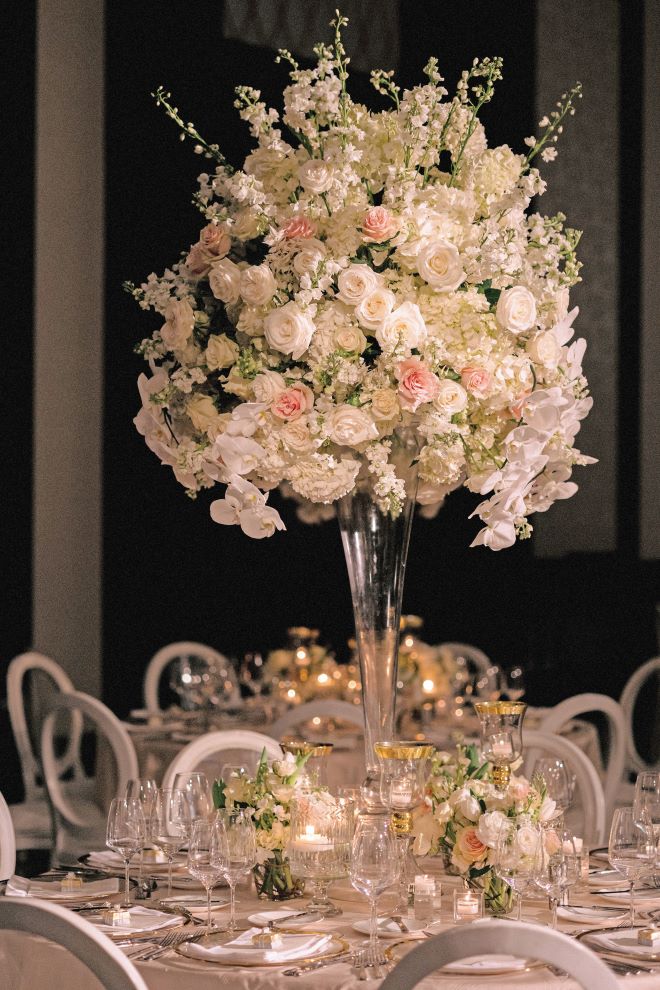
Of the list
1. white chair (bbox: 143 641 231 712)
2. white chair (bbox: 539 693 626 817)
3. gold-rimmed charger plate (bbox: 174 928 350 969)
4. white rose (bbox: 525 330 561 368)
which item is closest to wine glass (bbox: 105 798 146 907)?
gold-rimmed charger plate (bbox: 174 928 350 969)

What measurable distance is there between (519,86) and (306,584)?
2871 mm

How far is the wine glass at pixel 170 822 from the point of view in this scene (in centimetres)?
266

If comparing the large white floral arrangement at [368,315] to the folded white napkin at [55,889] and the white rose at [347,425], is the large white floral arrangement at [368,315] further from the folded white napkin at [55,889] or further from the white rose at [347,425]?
the folded white napkin at [55,889]

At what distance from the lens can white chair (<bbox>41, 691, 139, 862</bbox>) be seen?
4453 mm

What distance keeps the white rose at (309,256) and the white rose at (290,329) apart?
0.07 metres

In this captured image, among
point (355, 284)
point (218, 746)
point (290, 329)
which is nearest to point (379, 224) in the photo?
point (355, 284)

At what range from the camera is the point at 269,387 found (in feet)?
8.34

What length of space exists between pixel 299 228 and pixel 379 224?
0.50 ft

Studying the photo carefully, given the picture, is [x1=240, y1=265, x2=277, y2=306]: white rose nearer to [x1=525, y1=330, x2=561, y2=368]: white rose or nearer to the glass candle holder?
[x1=525, y1=330, x2=561, y2=368]: white rose

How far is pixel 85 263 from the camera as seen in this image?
26.9 ft

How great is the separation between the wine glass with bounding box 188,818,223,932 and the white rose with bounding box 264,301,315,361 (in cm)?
84

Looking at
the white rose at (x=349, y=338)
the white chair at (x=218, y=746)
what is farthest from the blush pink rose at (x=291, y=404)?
the white chair at (x=218, y=746)

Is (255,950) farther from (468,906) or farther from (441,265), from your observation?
(441,265)

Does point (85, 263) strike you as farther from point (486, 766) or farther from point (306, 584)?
point (486, 766)
